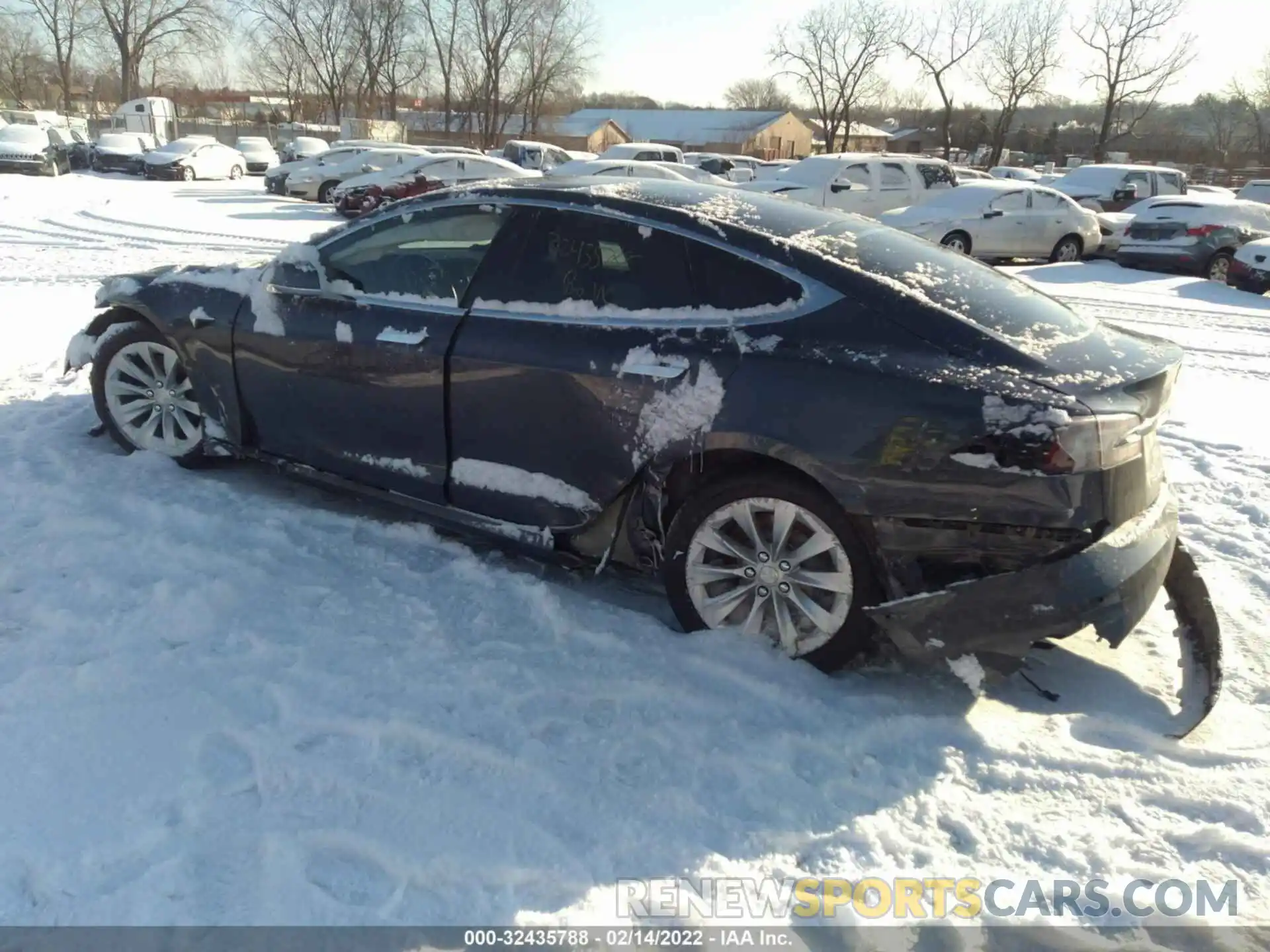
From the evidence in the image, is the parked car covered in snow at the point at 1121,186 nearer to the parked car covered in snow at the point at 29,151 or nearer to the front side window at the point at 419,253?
the front side window at the point at 419,253

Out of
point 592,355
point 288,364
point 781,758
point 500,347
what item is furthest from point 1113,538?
point 288,364

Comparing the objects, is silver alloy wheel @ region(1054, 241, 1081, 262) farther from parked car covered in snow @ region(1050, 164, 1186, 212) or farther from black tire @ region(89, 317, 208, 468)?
black tire @ region(89, 317, 208, 468)

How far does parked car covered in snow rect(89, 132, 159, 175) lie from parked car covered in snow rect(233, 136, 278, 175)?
16.8 feet

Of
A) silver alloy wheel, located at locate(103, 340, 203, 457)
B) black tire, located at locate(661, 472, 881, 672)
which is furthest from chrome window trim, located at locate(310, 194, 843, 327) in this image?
silver alloy wheel, located at locate(103, 340, 203, 457)

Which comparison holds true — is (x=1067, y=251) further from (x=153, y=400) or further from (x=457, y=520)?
(x=153, y=400)

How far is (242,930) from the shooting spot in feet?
7.36

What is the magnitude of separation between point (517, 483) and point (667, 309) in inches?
36.2

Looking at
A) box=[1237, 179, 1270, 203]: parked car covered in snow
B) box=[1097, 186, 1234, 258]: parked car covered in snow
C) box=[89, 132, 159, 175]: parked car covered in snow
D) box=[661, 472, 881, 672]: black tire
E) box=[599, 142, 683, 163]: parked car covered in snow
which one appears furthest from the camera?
box=[89, 132, 159, 175]: parked car covered in snow

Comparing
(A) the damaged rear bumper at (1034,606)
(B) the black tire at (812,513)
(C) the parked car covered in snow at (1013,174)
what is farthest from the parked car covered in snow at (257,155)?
(A) the damaged rear bumper at (1034,606)

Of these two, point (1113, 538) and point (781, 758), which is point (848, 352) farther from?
point (781, 758)

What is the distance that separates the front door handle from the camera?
3369mm

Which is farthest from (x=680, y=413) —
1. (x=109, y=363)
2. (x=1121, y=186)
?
(x=1121, y=186)

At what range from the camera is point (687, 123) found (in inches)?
3169

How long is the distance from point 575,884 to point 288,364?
285 cm
